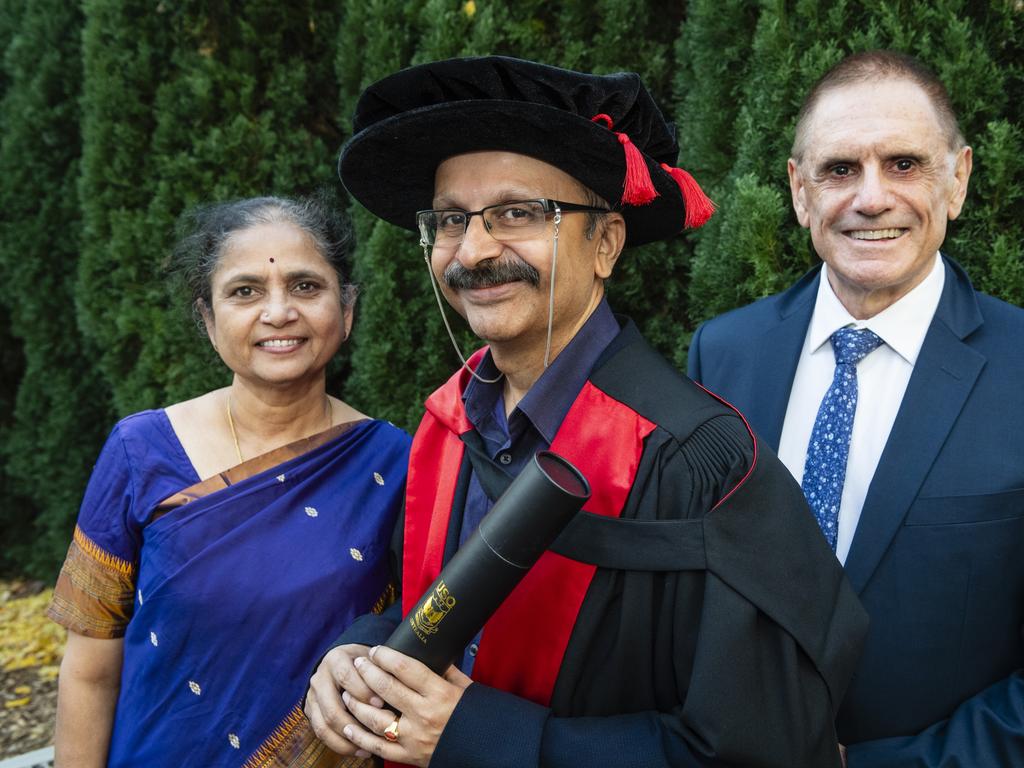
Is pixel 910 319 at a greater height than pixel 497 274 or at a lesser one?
greater

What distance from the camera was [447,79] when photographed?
1.80m

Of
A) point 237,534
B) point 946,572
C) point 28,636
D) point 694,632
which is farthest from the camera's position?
point 28,636

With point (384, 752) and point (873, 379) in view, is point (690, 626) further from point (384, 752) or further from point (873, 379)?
point (873, 379)

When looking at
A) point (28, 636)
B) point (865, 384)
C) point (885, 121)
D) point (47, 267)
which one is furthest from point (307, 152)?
point (28, 636)

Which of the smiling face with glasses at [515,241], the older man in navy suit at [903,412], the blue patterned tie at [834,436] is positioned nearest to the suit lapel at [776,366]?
the older man in navy suit at [903,412]

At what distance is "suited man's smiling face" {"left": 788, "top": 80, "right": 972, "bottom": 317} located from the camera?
213 centimetres

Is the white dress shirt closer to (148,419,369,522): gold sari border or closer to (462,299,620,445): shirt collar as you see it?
(462,299,620,445): shirt collar

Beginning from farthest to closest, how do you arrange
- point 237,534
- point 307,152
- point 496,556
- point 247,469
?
point 307,152, point 247,469, point 237,534, point 496,556

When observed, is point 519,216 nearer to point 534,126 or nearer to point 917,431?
point 534,126

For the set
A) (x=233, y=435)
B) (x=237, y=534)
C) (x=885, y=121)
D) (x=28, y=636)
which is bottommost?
(x=28, y=636)

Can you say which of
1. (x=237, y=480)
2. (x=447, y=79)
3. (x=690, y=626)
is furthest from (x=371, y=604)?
(x=447, y=79)

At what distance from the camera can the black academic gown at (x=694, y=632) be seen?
1.54 metres

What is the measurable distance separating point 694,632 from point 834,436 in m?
0.79

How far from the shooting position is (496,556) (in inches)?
58.4
